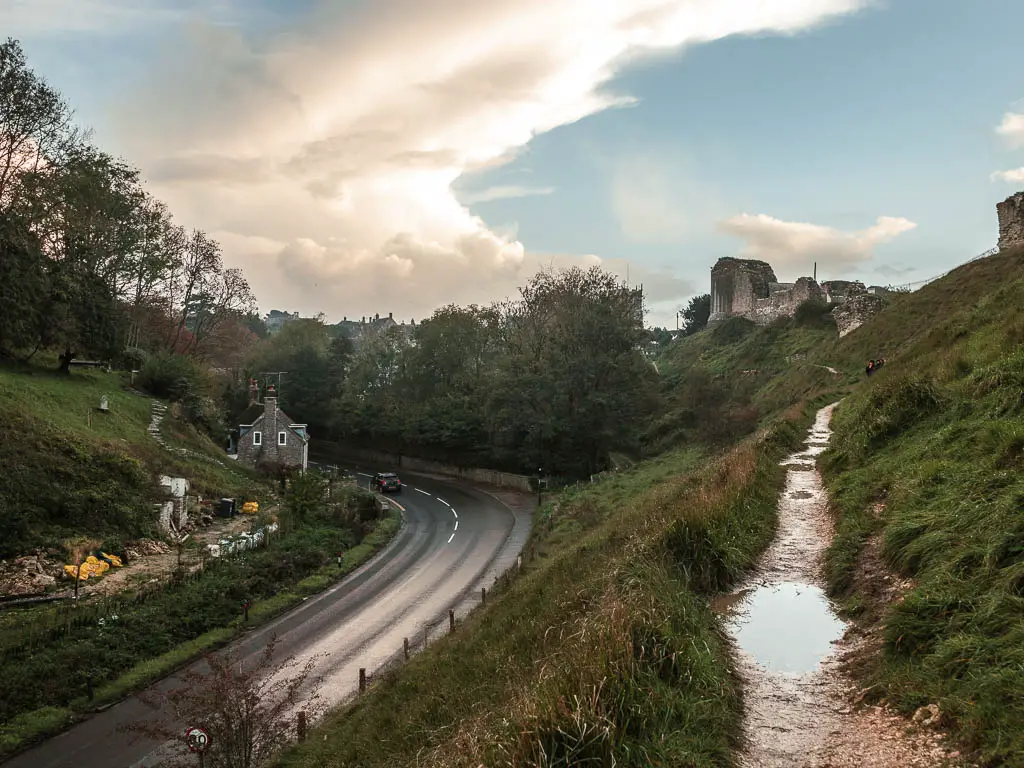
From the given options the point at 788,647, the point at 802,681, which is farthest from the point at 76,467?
the point at 802,681

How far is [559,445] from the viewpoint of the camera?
49188mm

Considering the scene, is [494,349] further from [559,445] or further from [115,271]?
[115,271]

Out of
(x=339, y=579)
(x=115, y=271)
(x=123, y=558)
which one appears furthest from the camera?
(x=115, y=271)

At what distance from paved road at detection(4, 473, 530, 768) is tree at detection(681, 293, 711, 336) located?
5860cm

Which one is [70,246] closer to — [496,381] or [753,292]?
[496,381]

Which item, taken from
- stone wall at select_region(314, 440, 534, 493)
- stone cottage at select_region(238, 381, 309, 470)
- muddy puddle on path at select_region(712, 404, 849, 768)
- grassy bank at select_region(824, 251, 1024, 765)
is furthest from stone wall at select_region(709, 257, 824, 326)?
muddy puddle on path at select_region(712, 404, 849, 768)

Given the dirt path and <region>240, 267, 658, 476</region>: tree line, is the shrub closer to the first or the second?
<region>240, 267, 658, 476</region>: tree line

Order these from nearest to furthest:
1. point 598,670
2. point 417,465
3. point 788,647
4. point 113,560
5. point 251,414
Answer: point 598,670 → point 788,647 → point 113,560 → point 417,465 → point 251,414

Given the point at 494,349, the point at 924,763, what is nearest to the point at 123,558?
the point at 924,763

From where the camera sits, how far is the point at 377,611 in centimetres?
2502

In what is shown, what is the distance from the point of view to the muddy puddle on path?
5680 millimetres

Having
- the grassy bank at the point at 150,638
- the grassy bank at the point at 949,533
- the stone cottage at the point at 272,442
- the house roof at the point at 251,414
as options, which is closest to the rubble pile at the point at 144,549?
the grassy bank at the point at 150,638

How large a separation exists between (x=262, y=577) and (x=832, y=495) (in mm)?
21759

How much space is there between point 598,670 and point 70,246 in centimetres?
4678
